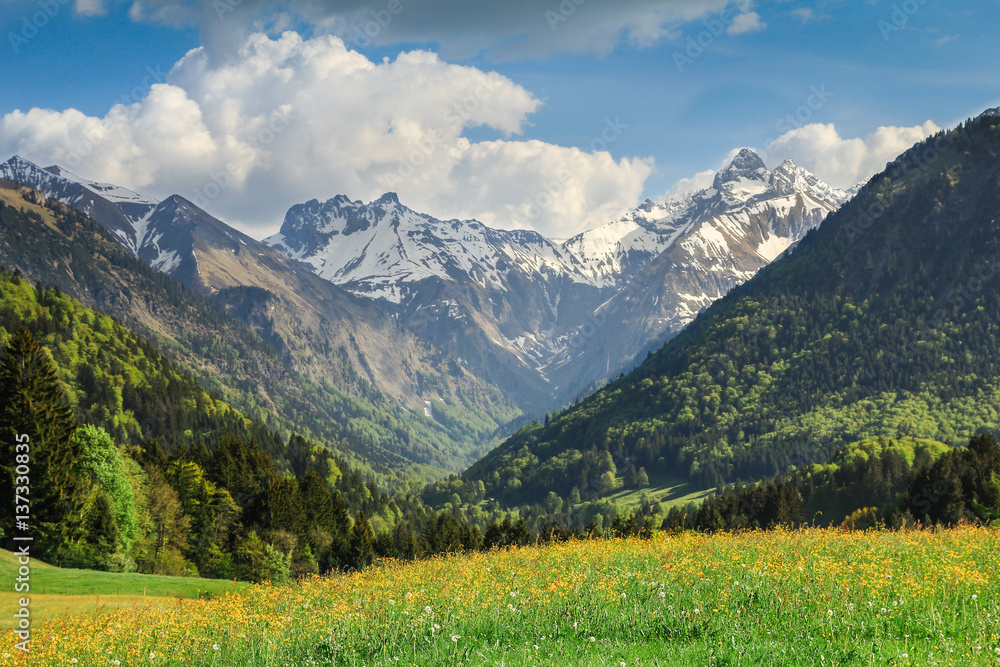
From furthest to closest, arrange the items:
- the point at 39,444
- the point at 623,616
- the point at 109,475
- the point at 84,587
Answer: the point at 109,475 < the point at 39,444 < the point at 84,587 < the point at 623,616

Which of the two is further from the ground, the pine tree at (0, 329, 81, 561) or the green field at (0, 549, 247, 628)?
the pine tree at (0, 329, 81, 561)

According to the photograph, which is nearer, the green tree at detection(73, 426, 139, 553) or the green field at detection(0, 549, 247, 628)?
the green field at detection(0, 549, 247, 628)

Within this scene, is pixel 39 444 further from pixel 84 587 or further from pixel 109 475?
pixel 84 587

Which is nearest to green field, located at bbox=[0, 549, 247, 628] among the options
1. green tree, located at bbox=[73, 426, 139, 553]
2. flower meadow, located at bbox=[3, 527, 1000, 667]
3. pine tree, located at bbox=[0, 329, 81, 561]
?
pine tree, located at bbox=[0, 329, 81, 561]

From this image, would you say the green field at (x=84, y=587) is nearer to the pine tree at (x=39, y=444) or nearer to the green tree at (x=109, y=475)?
the pine tree at (x=39, y=444)

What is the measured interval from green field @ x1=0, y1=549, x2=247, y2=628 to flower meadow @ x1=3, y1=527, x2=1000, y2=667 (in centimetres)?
1254

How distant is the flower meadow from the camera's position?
14.3 m

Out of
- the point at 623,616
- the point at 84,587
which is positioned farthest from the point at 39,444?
the point at 623,616

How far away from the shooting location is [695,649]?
14383 millimetres

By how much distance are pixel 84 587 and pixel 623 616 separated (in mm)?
Result: 39900

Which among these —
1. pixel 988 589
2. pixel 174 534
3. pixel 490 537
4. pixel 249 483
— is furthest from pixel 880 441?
pixel 988 589

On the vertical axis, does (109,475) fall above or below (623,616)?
above

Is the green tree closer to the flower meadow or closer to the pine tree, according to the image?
the pine tree

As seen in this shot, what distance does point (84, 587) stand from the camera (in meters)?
42.0
